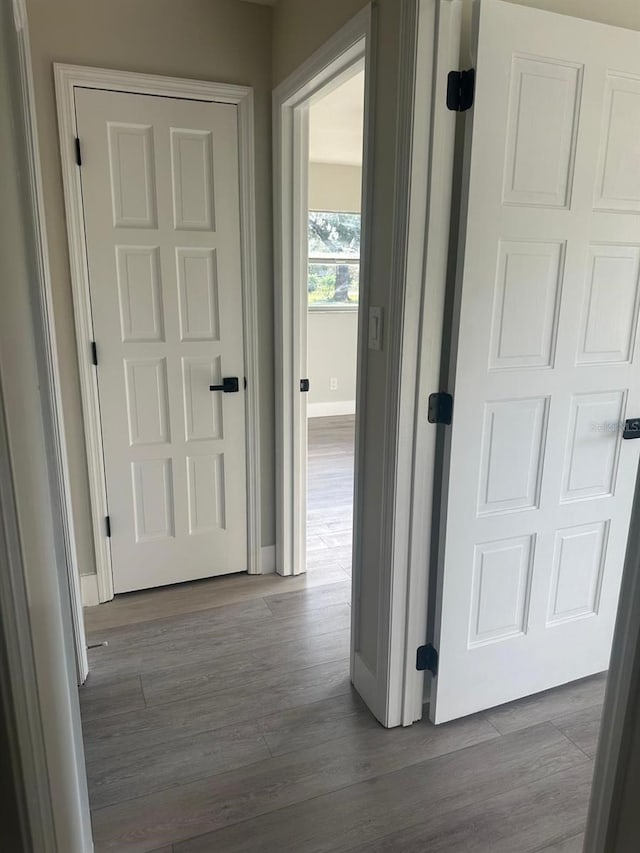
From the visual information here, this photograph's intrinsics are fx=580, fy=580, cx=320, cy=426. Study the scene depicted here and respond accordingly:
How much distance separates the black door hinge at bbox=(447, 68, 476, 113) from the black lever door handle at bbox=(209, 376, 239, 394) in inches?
60.2

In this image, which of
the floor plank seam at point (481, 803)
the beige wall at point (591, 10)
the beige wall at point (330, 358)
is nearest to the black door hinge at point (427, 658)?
the floor plank seam at point (481, 803)

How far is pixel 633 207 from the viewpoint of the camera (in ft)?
5.80

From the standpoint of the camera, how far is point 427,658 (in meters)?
1.89

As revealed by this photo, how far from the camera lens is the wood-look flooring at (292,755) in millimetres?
1560

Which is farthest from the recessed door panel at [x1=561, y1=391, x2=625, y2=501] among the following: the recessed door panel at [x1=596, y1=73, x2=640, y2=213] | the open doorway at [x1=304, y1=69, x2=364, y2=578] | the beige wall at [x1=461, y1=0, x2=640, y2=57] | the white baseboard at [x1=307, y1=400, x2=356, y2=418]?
the white baseboard at [x1=307, y1=400, x2=356, y2=418]

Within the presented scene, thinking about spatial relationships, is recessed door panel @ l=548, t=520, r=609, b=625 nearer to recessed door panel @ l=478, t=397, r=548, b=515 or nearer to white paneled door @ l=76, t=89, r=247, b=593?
recessed door panel @ l=478, t=397, r=548, b=515

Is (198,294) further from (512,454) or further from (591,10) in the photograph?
(591,10)

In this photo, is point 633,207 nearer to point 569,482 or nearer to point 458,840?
point 569,482

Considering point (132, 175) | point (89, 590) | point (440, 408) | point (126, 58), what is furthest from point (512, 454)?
point (126, 58)

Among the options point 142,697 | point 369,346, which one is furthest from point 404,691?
point 369,346

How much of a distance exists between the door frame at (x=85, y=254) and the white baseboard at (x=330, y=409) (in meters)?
3.52

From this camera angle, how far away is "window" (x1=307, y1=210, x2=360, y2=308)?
237 inches

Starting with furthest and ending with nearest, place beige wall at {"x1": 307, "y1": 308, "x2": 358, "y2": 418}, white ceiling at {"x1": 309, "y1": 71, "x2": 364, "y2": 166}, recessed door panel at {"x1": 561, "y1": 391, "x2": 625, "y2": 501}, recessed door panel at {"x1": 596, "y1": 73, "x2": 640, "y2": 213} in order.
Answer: beige wall at {"x1": 307, "y1": 308, "x2": 358, "y2": 418} < white ceiling at {"x1": 309, "y1": 71, "x2": 364, "y2": 166} < recessed door panel at {"x1": 561, "y1": 391, "x2": 625, "y2": 501} < recessed door panel at {"x1": 596, "y1": 73, "x2": 640, "y2": 213}

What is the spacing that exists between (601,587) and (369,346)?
1.21m
